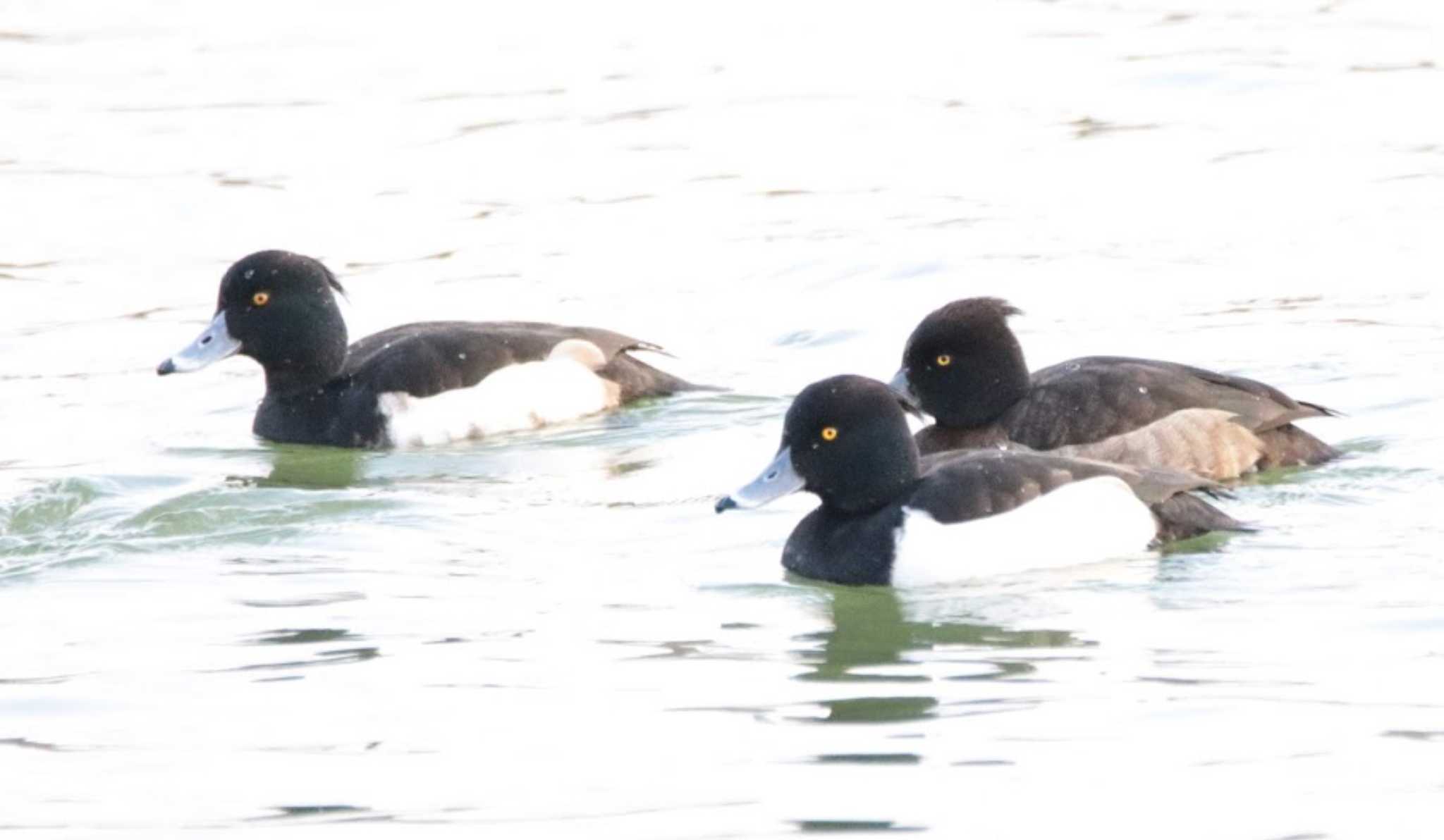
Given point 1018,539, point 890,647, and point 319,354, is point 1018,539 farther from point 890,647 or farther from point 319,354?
point 319,354

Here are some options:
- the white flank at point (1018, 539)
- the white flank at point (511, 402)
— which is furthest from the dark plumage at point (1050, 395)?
the white flank at point (511, 402)

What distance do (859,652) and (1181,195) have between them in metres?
9.01

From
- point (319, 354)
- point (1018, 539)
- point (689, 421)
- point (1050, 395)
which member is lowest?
point (689, 421)

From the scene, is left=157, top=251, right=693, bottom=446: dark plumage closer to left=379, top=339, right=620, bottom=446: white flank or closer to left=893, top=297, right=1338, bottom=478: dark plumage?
left=379, top=339, right=620, bottom=446: white flank

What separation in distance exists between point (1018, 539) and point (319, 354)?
439 centimetres

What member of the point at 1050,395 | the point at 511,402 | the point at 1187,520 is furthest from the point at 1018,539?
the point at 511,402

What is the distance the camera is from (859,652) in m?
7.96

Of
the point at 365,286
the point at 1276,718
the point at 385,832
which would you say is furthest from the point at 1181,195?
the point at 385,832

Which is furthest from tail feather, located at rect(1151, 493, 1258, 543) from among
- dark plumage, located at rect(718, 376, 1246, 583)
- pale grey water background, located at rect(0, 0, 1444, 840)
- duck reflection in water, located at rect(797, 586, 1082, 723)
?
duck reflection in water, located at rect(797, 586, 1082, 723)

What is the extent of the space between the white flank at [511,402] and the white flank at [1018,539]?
358 cm

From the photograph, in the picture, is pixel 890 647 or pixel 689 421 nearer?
pixel 890 647

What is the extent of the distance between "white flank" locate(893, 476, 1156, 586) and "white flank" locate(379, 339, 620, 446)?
358 centimetres

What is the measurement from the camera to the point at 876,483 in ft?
29.4

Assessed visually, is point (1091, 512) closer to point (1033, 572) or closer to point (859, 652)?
point (1033, 572)
